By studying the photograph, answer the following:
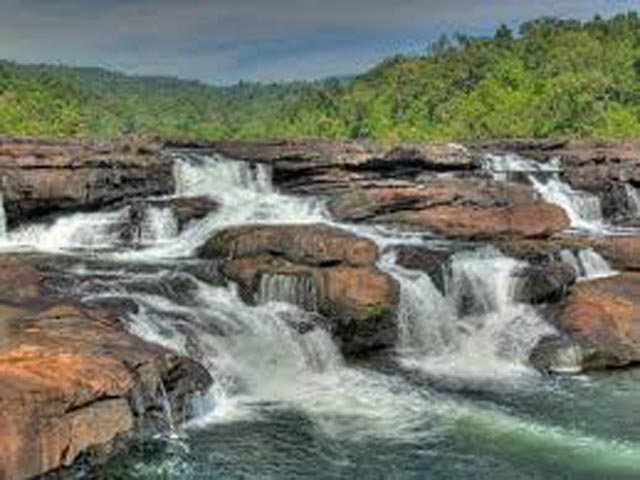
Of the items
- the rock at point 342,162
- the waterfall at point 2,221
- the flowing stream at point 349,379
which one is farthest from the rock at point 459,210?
the waterfall at point 2,221

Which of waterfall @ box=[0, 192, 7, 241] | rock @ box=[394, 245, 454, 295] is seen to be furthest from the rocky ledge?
waterfall @ box=[0, 192, 7, 241]

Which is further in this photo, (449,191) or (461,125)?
(461,125)

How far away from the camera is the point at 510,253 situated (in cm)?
3100

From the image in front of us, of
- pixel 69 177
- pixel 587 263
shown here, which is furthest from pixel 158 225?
pixel 587 263

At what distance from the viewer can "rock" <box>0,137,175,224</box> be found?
111 ft

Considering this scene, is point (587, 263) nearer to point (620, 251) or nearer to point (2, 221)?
point (620, 251)

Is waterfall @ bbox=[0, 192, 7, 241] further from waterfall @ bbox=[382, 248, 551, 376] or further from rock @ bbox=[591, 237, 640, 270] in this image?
rock @ bbox=[591, 237, 640, 270]

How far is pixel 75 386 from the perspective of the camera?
59.7 feet

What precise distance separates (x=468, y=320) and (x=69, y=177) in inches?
545

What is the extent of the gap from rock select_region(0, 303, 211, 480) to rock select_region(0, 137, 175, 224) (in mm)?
12488

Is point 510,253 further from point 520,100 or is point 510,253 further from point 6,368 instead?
point 520,100

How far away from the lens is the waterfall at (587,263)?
3181 centimetres

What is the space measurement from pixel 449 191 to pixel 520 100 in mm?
52907

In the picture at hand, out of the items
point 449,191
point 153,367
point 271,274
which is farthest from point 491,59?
point 153,367
